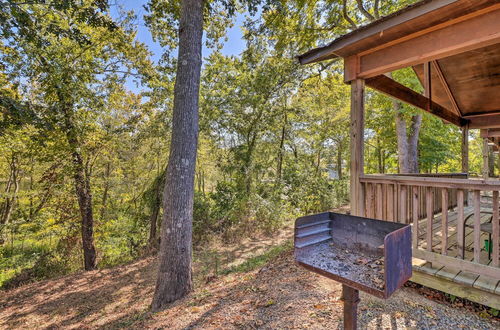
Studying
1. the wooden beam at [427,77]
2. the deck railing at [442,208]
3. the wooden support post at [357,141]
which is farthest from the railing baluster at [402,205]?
the wooden beam at [427,77]

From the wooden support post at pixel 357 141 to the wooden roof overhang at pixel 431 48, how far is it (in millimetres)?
204

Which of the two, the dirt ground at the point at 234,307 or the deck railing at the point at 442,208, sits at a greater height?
the deck railing at the point at 442,208

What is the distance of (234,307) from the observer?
3051 millimetres

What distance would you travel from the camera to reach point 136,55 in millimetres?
7195

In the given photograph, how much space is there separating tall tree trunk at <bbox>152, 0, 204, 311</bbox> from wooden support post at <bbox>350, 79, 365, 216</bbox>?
8.28 ft

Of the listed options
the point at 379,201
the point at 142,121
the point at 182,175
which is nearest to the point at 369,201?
the point at 379,201

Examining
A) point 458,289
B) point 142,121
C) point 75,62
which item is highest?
point 75,62

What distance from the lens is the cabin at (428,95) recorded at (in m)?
2.38

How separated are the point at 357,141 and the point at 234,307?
2.76 meters

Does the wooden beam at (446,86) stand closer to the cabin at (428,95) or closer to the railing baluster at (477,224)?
the cabin at (428,95)

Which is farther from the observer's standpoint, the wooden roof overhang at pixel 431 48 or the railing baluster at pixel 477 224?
the railing baluster at pixel 477 224

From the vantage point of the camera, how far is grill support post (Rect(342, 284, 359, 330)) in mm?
1452

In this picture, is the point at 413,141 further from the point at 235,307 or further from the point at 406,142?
the point at 235,307

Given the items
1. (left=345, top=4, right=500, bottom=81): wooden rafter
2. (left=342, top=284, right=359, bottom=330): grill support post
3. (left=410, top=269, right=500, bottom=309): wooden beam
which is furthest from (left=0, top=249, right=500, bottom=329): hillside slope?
(left=345, top=4, right=500, bottom=81): wooden rafter
